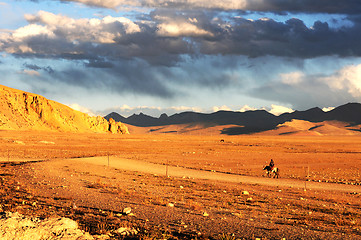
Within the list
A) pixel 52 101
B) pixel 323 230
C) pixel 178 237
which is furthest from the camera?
pixel 52 101

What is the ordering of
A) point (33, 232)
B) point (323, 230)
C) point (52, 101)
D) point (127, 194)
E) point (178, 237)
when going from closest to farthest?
point (33, 232) < point (178, 237) < point (323, 230) < point (127, 194) < point (52, 101)

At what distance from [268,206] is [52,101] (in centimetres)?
17657

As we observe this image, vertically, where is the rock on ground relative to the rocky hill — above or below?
below

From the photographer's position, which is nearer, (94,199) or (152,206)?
(152,206)

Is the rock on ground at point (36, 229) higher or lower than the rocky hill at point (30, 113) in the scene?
Answer: lower

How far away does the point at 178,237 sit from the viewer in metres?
12.1

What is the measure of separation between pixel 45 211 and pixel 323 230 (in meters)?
10.3

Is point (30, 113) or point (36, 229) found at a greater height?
point (30, 113)

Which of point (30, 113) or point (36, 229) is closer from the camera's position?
point (36, 229)

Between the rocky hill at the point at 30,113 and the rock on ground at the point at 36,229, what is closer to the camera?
the rock on ground at the point at 36,229

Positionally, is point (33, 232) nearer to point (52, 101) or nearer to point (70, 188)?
point (70, 188)

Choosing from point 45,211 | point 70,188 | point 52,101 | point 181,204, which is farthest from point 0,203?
point 52,101

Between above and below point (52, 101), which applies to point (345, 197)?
below

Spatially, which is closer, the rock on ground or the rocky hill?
the rock on ground
